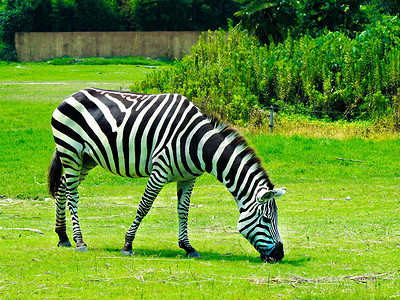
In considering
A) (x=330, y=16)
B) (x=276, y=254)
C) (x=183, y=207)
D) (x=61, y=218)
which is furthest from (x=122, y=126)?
(x=330, y=16)

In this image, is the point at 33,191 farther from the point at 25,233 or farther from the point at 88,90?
the point at 88,90

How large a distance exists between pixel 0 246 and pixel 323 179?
Answer: 9.74 metres

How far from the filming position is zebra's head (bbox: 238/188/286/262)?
8047 millimetres

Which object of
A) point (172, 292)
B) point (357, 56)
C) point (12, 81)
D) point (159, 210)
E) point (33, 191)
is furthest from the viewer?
point (12, 81)

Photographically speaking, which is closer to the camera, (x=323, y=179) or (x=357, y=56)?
(x=323, y=179)

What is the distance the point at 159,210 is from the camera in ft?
43.4

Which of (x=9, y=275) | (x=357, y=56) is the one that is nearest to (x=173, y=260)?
(x=9, y=275)

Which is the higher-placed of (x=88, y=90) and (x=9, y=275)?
(x=88, y=90)

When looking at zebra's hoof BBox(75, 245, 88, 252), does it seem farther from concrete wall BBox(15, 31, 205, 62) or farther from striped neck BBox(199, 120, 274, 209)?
concrete wall BBox(15, 31, 205, 62)

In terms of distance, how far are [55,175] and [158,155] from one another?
7.02 ft

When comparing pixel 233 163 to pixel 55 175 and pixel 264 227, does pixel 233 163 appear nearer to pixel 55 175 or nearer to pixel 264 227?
pixel 264 227

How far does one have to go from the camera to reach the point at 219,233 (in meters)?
10.5

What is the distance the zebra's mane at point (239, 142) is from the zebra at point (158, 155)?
0.04 ft

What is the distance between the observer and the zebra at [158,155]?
8188 mm
